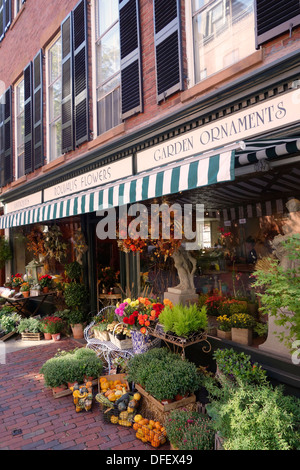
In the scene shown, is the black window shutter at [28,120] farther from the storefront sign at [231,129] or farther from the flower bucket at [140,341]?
the flower bucket at [140,341]

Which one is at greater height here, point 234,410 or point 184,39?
point 184,39

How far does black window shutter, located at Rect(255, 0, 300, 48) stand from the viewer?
345 centimetres

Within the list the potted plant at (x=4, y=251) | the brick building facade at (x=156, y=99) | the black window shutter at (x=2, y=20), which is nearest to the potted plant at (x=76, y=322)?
the brick building facade at (x=156, y=99)

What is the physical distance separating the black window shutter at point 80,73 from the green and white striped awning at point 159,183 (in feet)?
6.80

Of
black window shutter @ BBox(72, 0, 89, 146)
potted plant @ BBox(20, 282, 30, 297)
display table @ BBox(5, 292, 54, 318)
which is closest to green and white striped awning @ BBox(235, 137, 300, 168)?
black window shutter @ BBox(72, 0, 89, 146)

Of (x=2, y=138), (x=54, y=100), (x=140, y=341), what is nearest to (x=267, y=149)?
(x=140, y=341)

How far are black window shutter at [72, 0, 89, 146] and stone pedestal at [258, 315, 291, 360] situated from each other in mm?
5145

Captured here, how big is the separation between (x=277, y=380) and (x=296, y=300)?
1985 millimetres

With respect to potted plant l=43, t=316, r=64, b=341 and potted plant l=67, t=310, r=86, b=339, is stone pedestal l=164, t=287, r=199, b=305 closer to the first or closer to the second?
potted plant l=67, t=310, r=86, b=339

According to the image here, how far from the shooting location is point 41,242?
10156 mm

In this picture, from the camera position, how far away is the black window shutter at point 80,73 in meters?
7.30
